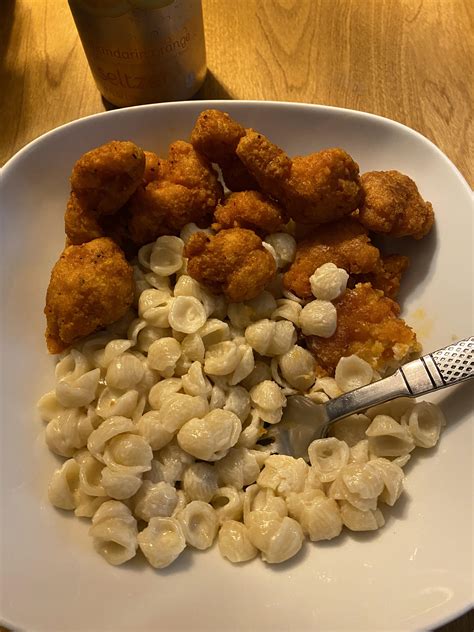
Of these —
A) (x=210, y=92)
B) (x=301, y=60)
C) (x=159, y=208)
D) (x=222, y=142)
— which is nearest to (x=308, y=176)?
(x=222, y=142)

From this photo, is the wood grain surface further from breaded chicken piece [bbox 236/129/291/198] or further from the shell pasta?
the shell pasta

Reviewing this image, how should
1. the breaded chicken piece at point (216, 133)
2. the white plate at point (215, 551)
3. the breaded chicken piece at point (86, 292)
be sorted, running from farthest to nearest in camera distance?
the breaded chicken piece at point (216, 133) < the breaded chicken piece at point (86, 292) < the white plate at point (215, 551)

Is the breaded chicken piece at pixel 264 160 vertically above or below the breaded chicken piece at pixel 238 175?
above

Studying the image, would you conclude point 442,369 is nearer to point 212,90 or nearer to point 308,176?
point 308,176

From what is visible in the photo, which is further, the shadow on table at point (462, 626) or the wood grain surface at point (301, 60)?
the wood grain surface at point (301, 60)

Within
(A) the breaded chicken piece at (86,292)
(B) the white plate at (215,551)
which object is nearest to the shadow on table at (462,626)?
(B) the white plate at (215,551)

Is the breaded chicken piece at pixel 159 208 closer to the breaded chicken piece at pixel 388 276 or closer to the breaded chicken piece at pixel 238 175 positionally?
the breaded chicken piece at pixel 238 175
